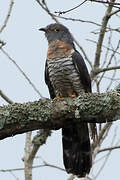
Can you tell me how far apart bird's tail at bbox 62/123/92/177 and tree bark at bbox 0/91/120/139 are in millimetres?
1059

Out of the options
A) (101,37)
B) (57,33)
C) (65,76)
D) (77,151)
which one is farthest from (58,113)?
(57,33)

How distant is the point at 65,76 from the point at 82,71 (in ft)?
0.72

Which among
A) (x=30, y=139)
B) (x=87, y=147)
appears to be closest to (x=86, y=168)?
(x=87, y=147)

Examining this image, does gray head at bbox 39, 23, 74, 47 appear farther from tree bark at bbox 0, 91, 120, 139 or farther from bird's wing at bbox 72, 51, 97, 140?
tree bark at bbox 0, 91, 120, 139

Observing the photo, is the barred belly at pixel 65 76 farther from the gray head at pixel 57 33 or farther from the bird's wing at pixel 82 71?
the gray head at pixel 57 33

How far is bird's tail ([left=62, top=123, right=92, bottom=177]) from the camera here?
3.97 metres

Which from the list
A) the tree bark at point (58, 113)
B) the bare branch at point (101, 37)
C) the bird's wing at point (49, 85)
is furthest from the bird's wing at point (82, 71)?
the tree bark at point (58, 113)

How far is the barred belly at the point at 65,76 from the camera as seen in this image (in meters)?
4.33

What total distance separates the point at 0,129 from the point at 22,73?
5.94 feet

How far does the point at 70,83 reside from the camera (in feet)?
14.3

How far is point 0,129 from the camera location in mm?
2816

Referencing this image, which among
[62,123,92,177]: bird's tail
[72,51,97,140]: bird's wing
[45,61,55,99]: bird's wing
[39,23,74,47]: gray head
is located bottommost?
[62,123,92,177]: bird's tail

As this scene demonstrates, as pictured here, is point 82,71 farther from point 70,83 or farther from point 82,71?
point 70,83

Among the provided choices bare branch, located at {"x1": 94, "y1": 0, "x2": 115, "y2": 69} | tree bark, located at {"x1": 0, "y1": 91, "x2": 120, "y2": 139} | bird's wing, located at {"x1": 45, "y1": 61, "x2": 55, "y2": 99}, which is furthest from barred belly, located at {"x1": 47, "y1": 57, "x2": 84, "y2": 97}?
tree bark, located at {"x1": 0, "y1": 91, "x2": 120, "y2": 139}
